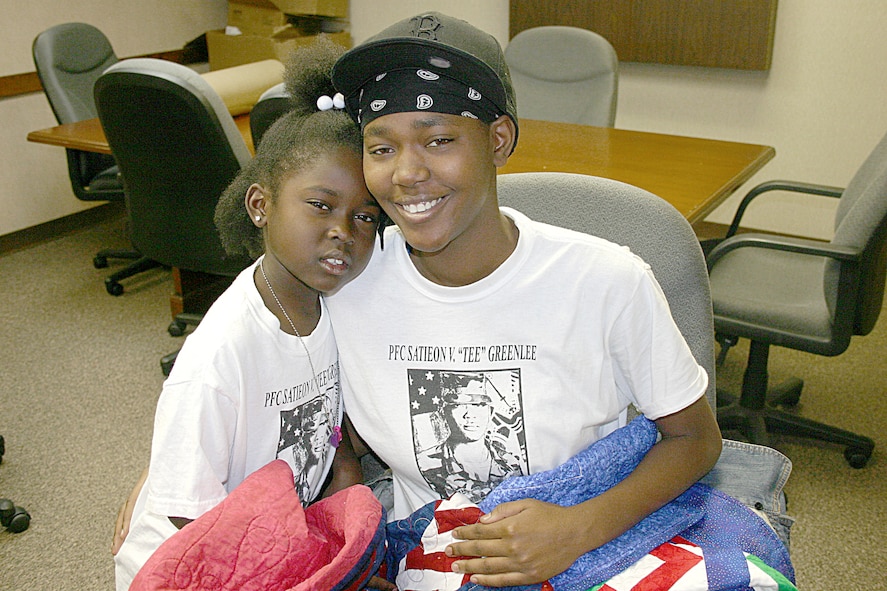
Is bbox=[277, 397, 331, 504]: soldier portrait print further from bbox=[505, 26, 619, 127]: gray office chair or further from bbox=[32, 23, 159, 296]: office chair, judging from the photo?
bbox=[32, 23, 159, 296]: office chair

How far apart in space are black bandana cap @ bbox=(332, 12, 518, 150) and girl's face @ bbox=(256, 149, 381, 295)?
115 millimetres

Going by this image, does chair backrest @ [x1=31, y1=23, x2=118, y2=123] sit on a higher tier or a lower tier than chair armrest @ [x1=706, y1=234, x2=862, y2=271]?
higher

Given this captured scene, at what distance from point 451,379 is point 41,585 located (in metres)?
1.43

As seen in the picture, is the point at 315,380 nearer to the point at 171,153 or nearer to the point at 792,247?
the point at 792,247

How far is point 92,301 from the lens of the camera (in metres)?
3.51

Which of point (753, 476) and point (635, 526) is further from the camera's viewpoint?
point (753, 476)

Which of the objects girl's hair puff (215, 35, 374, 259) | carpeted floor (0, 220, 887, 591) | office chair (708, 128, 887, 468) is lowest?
carpeted floor (0, 220, 887, 591)

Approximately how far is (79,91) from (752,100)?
304cm

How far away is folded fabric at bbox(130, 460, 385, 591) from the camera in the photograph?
0.87 m

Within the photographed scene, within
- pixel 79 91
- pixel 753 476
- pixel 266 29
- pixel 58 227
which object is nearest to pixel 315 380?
pixel 753 476

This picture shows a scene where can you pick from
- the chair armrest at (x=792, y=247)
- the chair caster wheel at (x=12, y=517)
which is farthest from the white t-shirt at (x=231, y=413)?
the chair armrest at (x=792, y=247)

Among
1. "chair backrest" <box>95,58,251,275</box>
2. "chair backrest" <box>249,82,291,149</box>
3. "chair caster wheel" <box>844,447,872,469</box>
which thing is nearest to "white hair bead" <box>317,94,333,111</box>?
"chair backrest" <box>249,82,291,149</box>

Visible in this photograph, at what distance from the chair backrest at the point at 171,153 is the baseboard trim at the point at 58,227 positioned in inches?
65.8

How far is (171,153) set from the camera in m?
2.49
